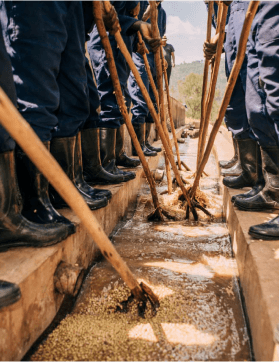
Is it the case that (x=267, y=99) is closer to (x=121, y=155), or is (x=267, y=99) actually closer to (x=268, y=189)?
(x=268, y=189)

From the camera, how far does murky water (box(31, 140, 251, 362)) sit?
1.06 metres

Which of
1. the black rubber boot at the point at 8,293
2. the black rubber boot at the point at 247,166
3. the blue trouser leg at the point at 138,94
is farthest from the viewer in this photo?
the blue trouser leg at the point at 138,94

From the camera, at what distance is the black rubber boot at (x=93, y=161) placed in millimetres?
2290

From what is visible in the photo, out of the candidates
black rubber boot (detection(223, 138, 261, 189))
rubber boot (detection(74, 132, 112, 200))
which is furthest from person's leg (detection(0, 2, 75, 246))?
black rubber boot (detection(223, 138, 261, 189))

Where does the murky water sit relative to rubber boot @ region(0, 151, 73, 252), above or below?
below

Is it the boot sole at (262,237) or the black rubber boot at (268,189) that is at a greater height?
the black rubber boot at (268,189)

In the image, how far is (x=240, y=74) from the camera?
223 centimetres

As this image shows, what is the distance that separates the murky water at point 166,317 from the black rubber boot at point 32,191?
1.30 feet

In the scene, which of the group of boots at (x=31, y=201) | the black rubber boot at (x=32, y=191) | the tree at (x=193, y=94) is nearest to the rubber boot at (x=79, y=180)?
the group of boots at (x=31, y=201)

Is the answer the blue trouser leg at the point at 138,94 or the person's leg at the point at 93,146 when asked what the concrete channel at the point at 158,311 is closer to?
the person's leg at the point at 93,146

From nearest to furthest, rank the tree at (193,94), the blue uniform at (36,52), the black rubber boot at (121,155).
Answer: the blue uniform at (36,52)
the black rubber boot at (121,155)
the tree at (193,94)

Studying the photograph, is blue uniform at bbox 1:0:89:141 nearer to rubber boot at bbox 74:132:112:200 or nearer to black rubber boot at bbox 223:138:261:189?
rubber boot at bbox 74:132:112:200

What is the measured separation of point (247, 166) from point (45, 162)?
1.94 metres

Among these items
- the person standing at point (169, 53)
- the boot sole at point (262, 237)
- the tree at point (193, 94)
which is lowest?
the boot sole at point (262, 237)
